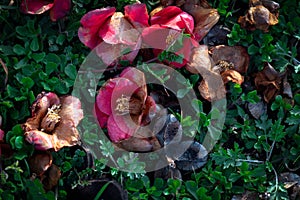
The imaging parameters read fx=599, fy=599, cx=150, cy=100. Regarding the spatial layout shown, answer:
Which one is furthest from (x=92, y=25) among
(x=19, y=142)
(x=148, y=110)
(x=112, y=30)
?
(x=19, y=142)

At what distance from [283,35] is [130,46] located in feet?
1.77

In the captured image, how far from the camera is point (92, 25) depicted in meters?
1.78

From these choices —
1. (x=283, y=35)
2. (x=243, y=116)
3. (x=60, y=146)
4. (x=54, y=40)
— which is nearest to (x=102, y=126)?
(x=60, y=146)

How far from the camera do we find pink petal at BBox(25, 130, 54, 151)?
1.64 metres

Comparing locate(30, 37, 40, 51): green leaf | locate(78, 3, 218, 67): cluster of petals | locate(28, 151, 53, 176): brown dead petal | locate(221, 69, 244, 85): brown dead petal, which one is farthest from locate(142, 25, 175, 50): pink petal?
locate(28, 151, 53, 176): brown dead petal

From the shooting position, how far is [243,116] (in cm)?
187

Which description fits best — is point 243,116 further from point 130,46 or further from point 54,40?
point 54,40

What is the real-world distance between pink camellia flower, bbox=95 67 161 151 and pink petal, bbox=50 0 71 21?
0.27 m

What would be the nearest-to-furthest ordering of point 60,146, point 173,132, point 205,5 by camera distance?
point 60,146, point 173,132, point 205,5

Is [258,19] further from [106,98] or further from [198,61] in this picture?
[106,98]

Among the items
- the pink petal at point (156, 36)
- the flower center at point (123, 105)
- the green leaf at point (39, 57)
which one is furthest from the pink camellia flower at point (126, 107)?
the green leaf at point (39, 57)

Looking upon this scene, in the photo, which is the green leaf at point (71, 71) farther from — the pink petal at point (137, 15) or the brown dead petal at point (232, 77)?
the brown dead petal at point (232, 77)

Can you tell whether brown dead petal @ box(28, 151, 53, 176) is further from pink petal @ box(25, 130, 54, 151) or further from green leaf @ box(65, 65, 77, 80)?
green leaf @ box(65, 65, 77, 80)

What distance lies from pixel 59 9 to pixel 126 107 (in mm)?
383
